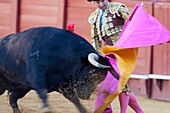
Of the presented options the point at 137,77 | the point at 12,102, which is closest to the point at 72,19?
the point at 137,77

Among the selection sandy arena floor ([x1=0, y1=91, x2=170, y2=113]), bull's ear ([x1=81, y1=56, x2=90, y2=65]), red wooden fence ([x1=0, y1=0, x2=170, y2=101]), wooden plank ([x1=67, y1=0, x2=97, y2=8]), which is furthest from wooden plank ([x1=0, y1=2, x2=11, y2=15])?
bull's ear ([x1=81, y1=56, x2=90, y2=65])

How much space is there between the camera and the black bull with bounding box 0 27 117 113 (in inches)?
109

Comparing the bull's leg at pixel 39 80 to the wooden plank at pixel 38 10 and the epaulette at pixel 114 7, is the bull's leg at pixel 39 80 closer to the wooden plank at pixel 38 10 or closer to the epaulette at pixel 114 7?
the epaulette at pixel 114 7

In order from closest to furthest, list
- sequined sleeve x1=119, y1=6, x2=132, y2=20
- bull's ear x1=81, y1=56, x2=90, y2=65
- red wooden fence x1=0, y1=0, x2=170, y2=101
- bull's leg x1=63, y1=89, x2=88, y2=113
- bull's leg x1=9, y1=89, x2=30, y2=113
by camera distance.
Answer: bull's ear x1=81, y1=56, x2=90, y2=65 → bull's leg x1=63, y1=89, x2=88, y2=113 → sequined sleeve x1=119, y1=6, x2=132, y2=20 → bull's leg x1=9, y1=89, x2=30, y2=113 → red wooden fence x1=0, y1=0, x2=170, y2=101

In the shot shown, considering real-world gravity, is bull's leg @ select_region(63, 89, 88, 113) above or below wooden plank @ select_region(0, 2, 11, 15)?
below

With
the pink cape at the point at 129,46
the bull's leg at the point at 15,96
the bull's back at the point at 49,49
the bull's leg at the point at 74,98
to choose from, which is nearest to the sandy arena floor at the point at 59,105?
the bull's leg at the point at 74,98

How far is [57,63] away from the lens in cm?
281

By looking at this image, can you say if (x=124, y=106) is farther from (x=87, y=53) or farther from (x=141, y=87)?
(x=141, y=87)

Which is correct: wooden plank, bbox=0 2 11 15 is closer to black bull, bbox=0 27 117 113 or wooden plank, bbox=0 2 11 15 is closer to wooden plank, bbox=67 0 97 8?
wooden plank, bbox=67 0 97 8

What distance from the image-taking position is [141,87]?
5562 millimetres

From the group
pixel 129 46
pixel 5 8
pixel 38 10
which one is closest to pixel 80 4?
pixel 38 10

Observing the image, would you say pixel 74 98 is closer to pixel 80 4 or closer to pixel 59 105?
pixel 59 105

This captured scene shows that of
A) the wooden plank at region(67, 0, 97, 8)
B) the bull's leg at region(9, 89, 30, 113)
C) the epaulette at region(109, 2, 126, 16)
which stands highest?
the wooden plank at region(67, 0, 97, 8)

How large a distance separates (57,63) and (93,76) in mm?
310
